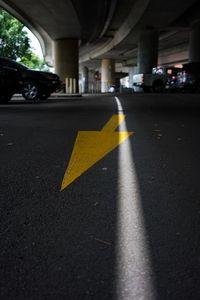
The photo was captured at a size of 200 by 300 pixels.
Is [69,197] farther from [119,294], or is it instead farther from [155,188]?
[119,294]

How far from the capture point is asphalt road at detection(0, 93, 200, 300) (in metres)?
2.54

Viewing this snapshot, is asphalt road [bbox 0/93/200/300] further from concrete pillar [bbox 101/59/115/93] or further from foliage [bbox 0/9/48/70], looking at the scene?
concrete pillar [bbox 101/59/115/93]

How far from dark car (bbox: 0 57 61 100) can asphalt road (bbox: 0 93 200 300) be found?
40.3 ft

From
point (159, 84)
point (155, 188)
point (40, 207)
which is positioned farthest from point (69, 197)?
point (159, 84)

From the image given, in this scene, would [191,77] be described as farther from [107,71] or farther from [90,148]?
[107,71]

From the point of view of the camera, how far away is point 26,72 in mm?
18938

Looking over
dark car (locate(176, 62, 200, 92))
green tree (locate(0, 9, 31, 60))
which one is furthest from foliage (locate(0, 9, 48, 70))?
dark car (locate(176, 62, 200, 92))

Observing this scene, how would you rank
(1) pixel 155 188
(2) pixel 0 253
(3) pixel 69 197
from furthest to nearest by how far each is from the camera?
(1) pixel 155 188 < (3) pixel 69 197 < (2) pixel 0 253

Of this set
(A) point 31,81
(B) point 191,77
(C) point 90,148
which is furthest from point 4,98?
(B) point 191,77

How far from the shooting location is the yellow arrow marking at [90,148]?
5.27 metres

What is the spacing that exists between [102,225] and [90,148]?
341 centimetres

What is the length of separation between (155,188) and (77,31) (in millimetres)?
35939

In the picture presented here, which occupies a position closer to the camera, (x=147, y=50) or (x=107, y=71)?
(x=147, y=50)

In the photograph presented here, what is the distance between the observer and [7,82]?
17.0m
